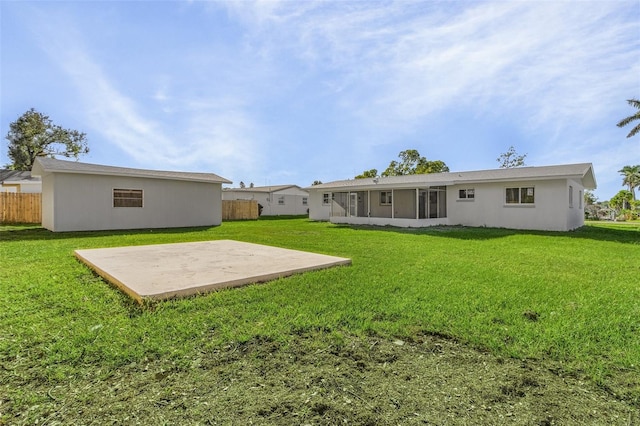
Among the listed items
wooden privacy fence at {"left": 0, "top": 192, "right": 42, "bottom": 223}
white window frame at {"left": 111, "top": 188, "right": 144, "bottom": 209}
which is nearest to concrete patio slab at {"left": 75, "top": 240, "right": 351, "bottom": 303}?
white window frame at {"left": 111, "top": 188, "right": 144, "bottom": 209}

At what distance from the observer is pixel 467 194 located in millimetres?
16812

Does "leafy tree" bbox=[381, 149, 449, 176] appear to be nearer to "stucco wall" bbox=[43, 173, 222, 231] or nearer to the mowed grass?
"stucco wall" bbox=[43, 173, 222, 231]

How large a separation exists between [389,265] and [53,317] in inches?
199

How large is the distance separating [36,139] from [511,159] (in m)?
52.2

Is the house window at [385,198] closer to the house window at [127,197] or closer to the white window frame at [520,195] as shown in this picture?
the white window frame at [520,195]

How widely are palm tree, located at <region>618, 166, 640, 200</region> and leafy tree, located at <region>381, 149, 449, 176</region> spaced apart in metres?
30.3

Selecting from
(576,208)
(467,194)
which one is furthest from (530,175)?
(576,208)

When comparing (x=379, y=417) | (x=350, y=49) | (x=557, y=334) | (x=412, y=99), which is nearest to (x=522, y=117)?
(x=412, y=99)

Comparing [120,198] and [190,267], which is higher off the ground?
[120,198]

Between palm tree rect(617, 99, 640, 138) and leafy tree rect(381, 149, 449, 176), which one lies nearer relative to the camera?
palm tree rect(617, 99, 640, 138)

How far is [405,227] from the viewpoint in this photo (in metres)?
16.3

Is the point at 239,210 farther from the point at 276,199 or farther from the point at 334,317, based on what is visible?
the point at 334,317

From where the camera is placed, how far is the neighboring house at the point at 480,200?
46.1 ft

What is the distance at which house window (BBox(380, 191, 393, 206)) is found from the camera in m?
19.0
